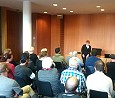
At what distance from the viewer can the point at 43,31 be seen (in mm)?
15055

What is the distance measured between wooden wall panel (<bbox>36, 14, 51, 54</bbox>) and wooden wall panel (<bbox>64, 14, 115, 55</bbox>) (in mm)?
1195

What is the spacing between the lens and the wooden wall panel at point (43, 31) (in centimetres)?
1461

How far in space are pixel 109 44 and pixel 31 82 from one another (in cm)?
934

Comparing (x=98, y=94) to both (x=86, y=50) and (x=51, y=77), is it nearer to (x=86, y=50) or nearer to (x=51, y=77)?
(x=51, y=77)

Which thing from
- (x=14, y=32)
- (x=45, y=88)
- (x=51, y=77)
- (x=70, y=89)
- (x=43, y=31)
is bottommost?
(x=45, y=88)

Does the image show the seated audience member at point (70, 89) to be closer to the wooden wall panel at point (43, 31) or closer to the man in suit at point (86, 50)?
the man in suit at point (86, 50)

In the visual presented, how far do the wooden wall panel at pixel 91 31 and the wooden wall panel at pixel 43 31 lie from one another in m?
1.19

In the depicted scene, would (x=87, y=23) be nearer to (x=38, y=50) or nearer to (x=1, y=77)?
(x=38, y=50)

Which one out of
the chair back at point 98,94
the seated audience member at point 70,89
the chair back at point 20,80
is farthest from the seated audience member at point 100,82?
the chair back at point 20,80

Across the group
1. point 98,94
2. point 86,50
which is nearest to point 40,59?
point 98,94

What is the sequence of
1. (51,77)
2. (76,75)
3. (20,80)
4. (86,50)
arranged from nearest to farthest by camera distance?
1. (76,75)
2. (51,77)
3. (20,80)
4. (86,50)

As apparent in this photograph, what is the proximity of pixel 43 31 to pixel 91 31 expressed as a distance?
3.16 metres

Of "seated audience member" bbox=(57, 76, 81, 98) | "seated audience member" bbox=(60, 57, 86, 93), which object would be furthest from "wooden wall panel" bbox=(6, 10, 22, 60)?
"seated audience member" bbox=(57, 76, 81, 98)

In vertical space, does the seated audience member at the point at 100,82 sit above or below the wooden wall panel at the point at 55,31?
below
